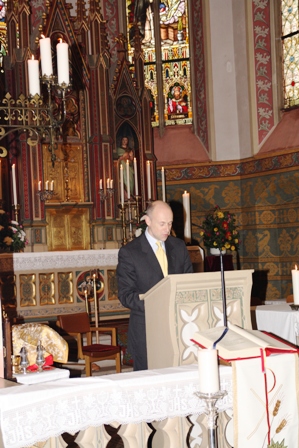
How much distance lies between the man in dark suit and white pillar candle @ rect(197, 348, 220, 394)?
1416mm

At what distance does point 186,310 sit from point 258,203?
9178 mm

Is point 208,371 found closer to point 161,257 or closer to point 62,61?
point 161,257

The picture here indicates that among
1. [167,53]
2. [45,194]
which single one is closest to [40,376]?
[45,194]

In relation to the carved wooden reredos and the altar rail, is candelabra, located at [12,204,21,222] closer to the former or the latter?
the carved wooden reredos

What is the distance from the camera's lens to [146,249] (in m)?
4.48

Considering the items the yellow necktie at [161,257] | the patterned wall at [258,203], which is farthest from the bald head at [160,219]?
the patterned wall at [258,203]

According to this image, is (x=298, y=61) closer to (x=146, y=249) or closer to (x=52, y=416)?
(x=146, y=249)

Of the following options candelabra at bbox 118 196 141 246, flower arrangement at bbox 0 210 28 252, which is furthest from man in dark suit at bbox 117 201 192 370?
candelabra at bbox 118 196 141 246

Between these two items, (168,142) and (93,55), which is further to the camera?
(168,142)

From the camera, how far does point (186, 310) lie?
367cm

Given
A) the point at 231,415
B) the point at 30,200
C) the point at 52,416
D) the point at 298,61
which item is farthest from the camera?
the point at 298,61

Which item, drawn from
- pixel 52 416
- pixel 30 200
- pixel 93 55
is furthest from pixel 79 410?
pixel 93 55

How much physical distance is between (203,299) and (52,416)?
43.2 inches

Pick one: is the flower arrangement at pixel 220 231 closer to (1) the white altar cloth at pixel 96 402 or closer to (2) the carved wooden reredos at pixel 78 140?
(2) the carved wooden reredos at pixel 78 140
